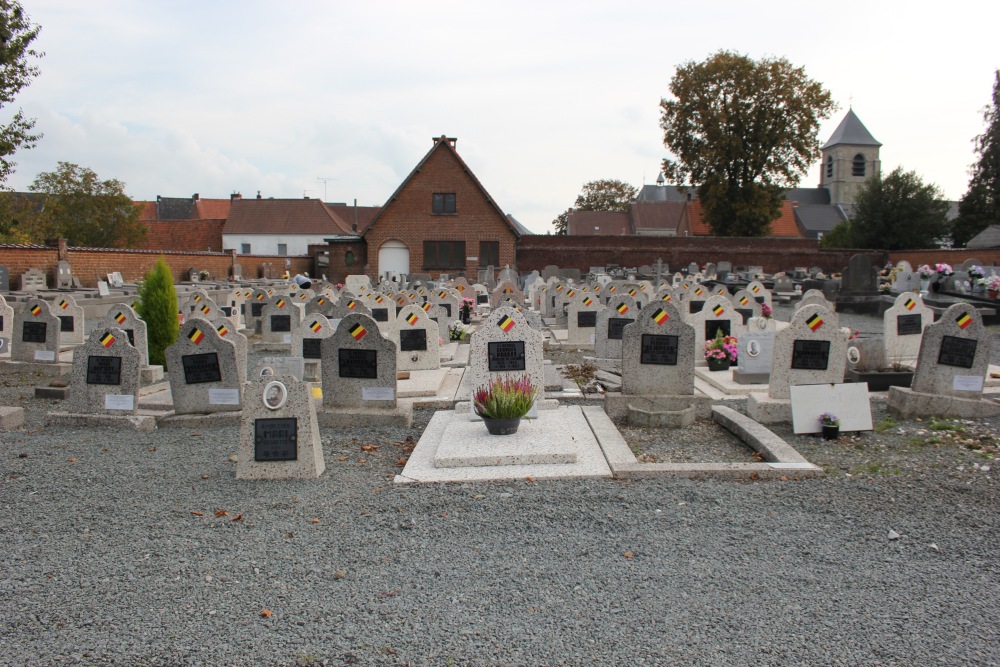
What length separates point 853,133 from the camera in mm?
77812

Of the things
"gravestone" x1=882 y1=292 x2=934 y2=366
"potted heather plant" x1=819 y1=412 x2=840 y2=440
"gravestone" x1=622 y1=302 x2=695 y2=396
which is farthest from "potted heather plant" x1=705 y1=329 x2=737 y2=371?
"potted heather plant" x1=819 y1=412 x2=840 y2=440

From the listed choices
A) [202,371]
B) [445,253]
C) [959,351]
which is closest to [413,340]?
[202,371]

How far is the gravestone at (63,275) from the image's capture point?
2278 centimetres

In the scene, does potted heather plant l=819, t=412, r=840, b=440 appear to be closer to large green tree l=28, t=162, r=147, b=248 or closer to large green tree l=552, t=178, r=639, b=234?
large green tree l=28, t=162, r=147, b=248

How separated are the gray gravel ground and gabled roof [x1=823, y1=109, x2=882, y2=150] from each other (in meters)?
81.7

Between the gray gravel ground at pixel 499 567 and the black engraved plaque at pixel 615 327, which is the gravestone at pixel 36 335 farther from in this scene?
the black engraved plaque at pixel 615 327

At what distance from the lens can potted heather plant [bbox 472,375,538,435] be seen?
6.27 meters

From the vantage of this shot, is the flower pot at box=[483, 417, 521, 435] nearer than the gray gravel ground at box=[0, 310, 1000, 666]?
No

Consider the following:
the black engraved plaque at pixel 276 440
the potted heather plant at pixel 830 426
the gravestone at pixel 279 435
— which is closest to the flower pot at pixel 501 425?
the gravestone at pixel 279 435

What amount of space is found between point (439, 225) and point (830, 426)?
35821mm

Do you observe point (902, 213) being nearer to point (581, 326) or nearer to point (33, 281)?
point (581, 326)

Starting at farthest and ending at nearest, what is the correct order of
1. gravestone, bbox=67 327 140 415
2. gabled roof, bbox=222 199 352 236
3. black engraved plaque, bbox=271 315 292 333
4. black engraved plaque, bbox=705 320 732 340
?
gabled roof, bbox=222 199 352 236 < black engraved plaque, bbox=271 315 292 333 < black engraved plaque, bbox=705 320 732 340 < gravestone, bbox=67 327 140 415

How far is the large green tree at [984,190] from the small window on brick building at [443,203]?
30.0m

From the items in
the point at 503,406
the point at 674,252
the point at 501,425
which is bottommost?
the point at 501,425
